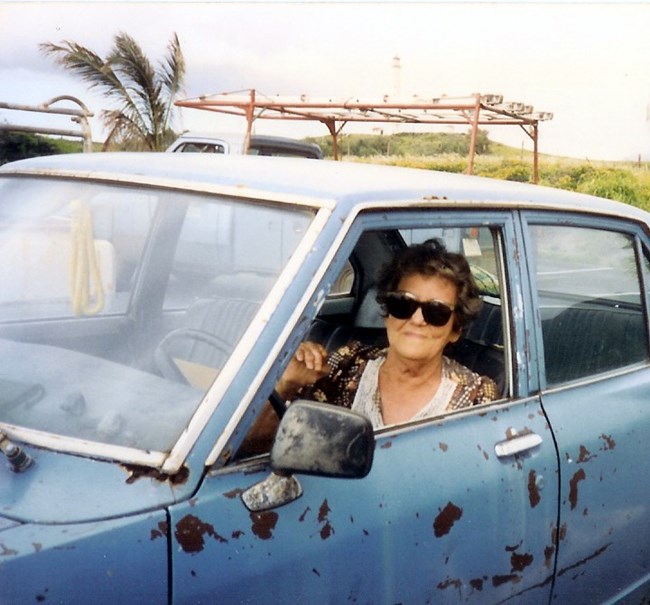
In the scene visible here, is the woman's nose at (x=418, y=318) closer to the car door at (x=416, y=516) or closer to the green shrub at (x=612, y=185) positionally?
the car door at (x=416, y=516)

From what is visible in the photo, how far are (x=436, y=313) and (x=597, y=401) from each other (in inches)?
22.2

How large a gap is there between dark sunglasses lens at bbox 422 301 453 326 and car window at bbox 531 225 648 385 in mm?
271

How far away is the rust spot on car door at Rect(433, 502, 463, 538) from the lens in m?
1.77

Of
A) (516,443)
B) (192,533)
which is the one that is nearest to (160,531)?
(192,533)

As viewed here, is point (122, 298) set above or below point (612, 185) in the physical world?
above

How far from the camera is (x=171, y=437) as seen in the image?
1498mm

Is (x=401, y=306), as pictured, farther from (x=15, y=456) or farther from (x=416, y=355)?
(x=15, y=456)

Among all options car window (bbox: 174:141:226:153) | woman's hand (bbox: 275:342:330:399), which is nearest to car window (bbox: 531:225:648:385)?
woman's hand (bbox: 275:342:330:399)

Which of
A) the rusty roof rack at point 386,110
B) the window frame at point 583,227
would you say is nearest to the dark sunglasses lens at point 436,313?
the window frame at point 583,227

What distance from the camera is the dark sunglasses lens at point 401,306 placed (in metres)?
2.25

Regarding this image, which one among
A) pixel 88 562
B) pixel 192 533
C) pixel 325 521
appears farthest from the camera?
pixel 325 521

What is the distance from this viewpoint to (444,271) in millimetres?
2355

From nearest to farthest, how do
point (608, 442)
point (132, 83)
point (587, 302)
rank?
point (608, 442)
point (587, 302)
point (132, 83)

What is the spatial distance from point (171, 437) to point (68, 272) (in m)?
0.75
